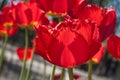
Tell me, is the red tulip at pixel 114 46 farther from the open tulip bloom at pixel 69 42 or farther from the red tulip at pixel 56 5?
the open tulip bloom at pixel 69 42

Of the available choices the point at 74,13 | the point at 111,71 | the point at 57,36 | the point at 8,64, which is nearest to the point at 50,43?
the point at 57,36

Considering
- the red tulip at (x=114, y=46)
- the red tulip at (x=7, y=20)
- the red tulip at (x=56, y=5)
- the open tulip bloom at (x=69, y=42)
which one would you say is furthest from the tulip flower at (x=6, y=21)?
the open tulip bloom at (x=69, y=42)

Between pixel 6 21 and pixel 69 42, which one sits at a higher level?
pixel 6 21

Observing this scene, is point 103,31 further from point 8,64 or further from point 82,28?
point 8,64

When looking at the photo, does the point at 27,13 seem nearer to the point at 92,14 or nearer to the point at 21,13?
the point at 21,13

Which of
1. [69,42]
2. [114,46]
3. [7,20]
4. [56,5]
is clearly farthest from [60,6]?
[7,20]
